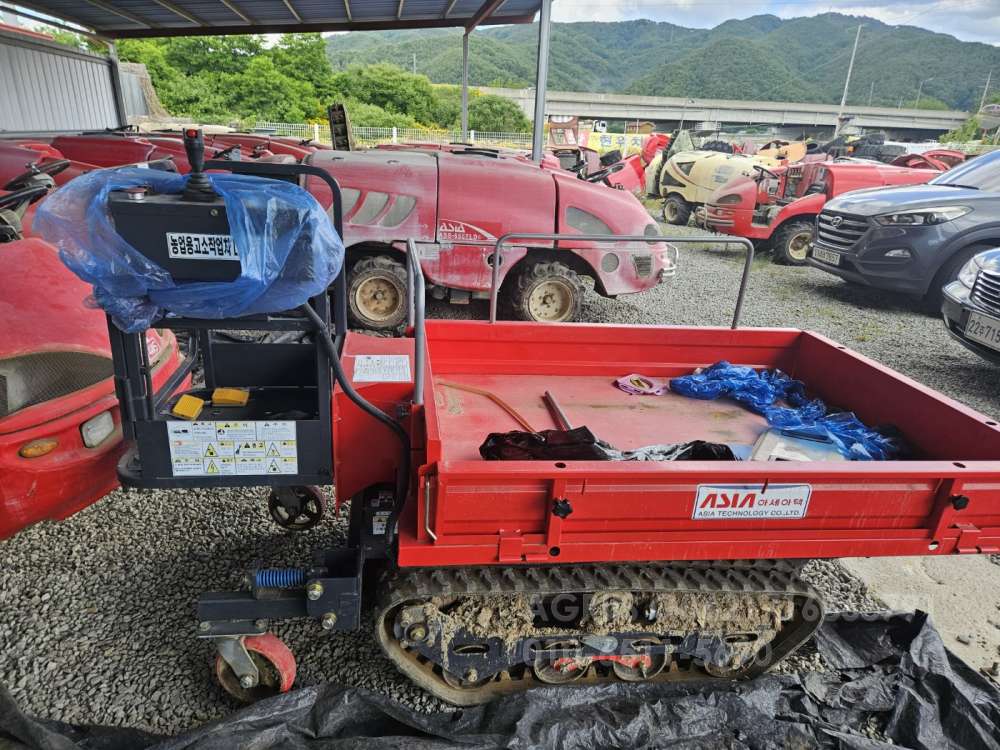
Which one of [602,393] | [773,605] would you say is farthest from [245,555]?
[773,605]

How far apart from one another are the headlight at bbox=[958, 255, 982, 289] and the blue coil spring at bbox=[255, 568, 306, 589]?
21.1 feet

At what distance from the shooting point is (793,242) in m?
11.8

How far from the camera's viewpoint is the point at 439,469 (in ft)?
7.16

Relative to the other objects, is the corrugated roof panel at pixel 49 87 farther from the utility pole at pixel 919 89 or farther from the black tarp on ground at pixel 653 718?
the utility pole at pixel 919 89

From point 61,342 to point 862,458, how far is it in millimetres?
3628

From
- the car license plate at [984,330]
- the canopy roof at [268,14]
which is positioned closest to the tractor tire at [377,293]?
the car license plate at [984,330]

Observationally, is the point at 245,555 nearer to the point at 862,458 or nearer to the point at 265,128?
the point at 862,458

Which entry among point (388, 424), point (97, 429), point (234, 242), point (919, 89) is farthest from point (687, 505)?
point (919, 89)

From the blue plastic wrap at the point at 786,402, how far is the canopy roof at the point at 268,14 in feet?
33.4

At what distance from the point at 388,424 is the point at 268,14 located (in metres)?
13.2

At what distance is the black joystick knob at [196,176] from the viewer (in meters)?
2.01

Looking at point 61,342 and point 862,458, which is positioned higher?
point 61,342

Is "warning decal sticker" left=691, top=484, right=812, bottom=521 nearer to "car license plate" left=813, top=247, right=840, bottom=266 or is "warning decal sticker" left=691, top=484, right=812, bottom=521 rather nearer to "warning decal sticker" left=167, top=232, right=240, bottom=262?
"warning decal sticker" left=167, top=232, right=240, bottom=262

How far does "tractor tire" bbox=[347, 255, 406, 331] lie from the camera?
6590 mm
